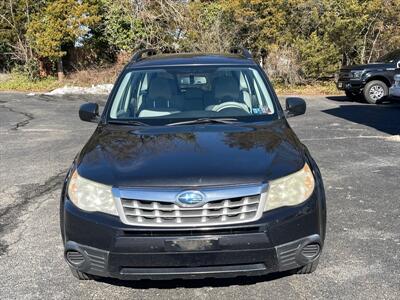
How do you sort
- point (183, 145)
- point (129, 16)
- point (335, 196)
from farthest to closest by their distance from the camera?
point (129, 16) → point (335, 196) → point (183, 145)

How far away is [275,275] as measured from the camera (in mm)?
3744

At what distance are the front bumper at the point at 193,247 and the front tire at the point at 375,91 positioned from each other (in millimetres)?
13657

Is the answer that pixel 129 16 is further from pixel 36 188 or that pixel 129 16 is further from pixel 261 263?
pixel 261 263

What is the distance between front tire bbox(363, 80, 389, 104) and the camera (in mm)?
15844

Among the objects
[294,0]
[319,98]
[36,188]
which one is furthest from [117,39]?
[36,188]

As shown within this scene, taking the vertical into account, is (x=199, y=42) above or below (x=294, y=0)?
below

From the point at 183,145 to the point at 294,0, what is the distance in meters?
18.7

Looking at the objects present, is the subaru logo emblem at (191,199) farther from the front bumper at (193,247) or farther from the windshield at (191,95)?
the windshield at (191,95)

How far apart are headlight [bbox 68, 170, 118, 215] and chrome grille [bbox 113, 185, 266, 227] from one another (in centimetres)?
13

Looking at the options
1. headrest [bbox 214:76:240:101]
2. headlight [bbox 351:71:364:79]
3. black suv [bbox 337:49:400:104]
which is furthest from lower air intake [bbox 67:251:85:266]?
headlight [bbox 351:71:364:79]

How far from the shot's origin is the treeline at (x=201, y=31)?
20.0 m

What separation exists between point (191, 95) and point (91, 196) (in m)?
1.75

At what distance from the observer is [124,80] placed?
4.93 metres

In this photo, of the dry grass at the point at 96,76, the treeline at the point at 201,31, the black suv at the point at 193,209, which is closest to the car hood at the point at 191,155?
the black suv at the point at 193,209
